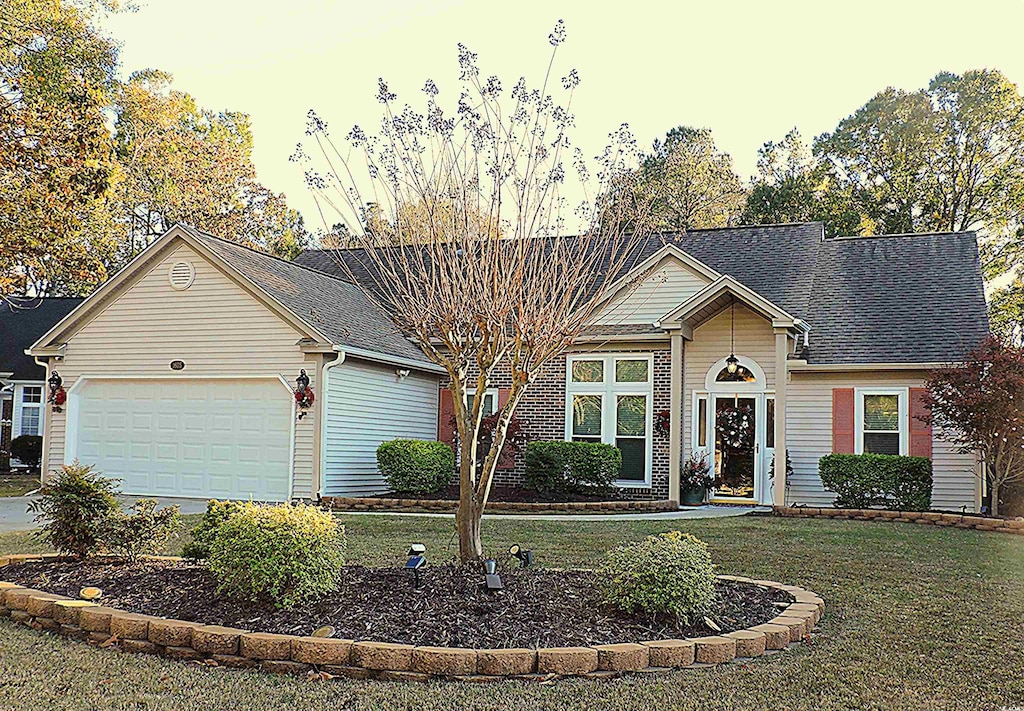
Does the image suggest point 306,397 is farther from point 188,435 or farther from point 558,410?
point 558,410

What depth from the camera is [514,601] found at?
22.1 feet

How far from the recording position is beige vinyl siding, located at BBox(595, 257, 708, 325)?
1858 centimetres

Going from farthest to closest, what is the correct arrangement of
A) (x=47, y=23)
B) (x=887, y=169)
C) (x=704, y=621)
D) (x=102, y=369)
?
1. (x=887, y=169)
2. (x=47, y=23)
3. (x=102, y=369)
4. (x=704, y=621)

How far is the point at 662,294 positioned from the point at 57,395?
1152 centimetres

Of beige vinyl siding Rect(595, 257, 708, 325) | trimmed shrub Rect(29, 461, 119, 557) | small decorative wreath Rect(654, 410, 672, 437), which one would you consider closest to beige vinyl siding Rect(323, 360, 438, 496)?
beige vinyl siding Rect(595, 257, 708, 325)

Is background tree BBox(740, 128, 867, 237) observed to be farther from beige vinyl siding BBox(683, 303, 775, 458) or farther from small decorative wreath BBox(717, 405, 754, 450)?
small decorative wreath BBox(717, 405, 754, 450)

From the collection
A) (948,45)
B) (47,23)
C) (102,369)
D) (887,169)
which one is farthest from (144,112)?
(948,45)

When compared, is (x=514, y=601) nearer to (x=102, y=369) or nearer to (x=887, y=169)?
(x=102, y=369)

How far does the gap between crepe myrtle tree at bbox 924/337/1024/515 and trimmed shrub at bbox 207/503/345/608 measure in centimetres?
1148

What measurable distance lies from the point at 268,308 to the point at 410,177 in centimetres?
972

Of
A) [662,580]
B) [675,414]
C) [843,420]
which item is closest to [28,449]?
[675,414]

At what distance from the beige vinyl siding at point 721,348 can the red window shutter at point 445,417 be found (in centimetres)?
481

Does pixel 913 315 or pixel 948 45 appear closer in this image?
pixel 948 45

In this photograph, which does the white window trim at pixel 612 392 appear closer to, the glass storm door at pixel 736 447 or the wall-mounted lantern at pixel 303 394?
the glass storm door at pixel 736 447
